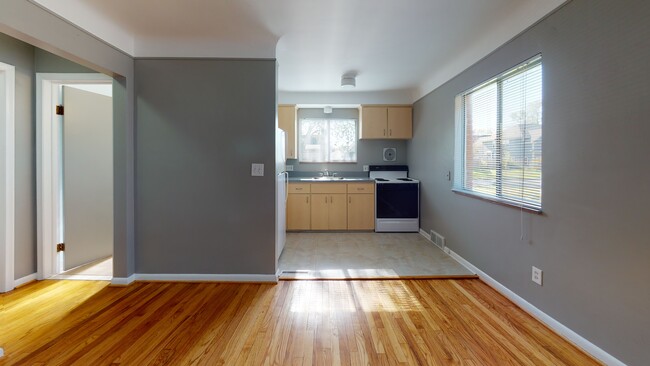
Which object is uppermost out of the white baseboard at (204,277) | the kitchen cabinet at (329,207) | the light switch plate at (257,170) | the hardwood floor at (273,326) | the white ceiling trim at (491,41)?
the white ceiling trim at (491,41)

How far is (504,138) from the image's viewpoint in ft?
8.62

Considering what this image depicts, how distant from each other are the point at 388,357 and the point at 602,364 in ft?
3.89

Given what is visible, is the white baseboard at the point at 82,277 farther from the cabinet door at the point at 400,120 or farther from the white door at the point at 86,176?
the cabinet door at the point at 400,120

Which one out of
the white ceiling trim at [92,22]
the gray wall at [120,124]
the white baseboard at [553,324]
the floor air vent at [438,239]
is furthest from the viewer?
the floor air vent at [438,239]

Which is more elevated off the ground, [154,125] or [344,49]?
[344,49]

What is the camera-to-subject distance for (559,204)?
1.95 m

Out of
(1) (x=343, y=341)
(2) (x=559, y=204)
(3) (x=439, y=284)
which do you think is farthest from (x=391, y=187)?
(1) (x=343, y=341)

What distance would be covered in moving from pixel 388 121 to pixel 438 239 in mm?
2132

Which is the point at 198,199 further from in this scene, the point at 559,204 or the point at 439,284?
the point at 559,204

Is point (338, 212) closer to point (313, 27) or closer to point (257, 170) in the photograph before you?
point (257, 170)

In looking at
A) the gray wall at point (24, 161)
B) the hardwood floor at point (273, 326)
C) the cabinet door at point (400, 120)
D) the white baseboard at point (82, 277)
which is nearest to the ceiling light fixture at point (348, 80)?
the cabinet door at point (400, 120)

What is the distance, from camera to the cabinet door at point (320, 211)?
4.81m

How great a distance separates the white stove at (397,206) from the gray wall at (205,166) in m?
2.39

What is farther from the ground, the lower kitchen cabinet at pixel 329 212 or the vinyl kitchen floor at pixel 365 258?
the lower kitchen cabinet at pixel 329 212
